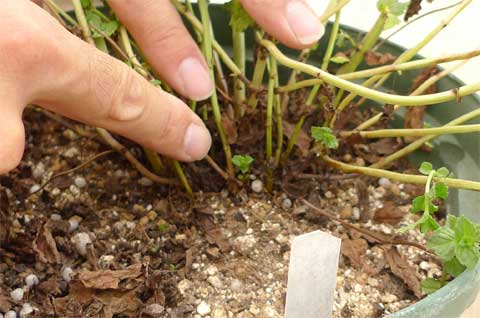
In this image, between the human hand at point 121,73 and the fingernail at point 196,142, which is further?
the fingernail at point 196,142

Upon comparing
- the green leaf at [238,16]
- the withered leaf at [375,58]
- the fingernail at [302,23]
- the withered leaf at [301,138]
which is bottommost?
the withered leaf at [301,138]

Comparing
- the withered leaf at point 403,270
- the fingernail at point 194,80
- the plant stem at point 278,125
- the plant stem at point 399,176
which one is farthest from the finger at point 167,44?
the withered leaf at point 403,270

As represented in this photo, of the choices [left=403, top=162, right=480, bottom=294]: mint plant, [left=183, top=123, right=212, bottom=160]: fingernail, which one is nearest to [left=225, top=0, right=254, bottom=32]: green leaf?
[left=183, top=123, right=212, bottom=160]: fingernail

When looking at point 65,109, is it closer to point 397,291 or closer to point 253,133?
point 253,133

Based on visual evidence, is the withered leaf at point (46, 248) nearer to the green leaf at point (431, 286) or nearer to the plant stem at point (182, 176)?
the plant stem at point (182, 176)

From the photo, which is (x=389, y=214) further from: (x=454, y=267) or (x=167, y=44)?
(x=167, y=44)

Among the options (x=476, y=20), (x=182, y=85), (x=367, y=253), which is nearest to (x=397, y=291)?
(x=367, y=253)
